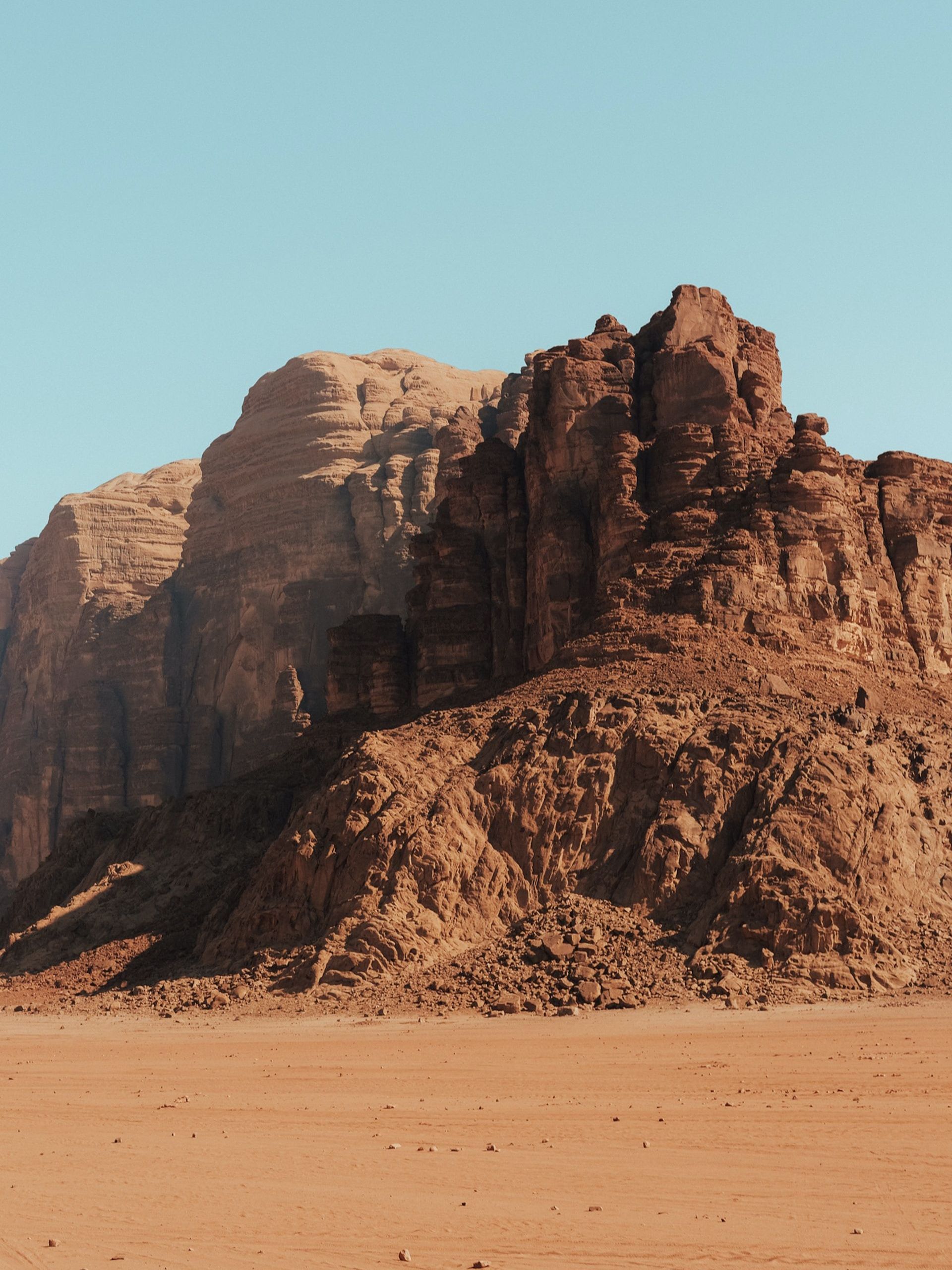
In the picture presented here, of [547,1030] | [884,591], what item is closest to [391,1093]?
[547,1030]

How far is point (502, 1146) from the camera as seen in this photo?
22.7 m

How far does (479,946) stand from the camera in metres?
42.7

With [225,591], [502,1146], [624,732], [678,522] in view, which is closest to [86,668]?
[225,591]

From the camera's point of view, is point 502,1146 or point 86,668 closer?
point 502,1146

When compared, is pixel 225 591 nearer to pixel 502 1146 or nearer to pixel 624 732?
pixel 624 732

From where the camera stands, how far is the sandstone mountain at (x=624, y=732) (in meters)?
42.6

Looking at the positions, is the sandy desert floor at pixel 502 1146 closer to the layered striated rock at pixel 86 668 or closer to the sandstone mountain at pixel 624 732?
the sandstone mountain at pixel 624 732

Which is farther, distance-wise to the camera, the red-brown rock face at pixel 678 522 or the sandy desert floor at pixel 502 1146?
the red-brown rock face at pixel 678 522

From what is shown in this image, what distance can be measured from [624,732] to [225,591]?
213 ft

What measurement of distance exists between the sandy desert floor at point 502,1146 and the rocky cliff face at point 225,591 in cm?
6078

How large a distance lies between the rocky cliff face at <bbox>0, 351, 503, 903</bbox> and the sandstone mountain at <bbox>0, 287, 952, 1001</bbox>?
83.9 ft

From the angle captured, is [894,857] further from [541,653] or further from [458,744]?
[541,653]

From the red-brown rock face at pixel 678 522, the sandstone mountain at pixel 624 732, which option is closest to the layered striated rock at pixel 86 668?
the sandstone mountain at pixel 624 732

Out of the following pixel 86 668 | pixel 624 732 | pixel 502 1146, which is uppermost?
pixel 86 668
